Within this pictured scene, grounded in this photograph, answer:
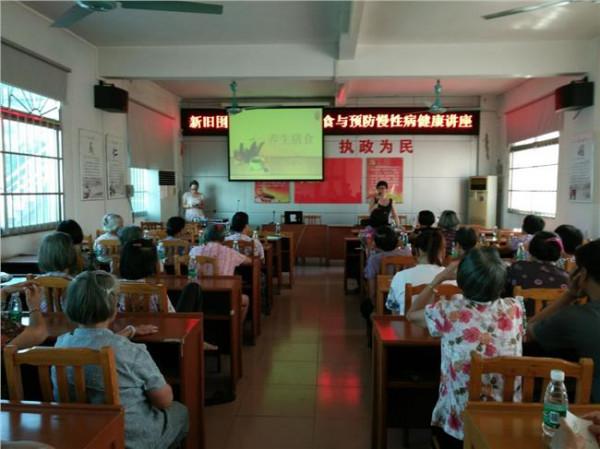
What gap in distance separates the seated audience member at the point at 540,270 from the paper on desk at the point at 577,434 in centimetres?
186

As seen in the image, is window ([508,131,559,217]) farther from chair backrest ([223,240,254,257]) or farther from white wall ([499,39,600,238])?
chair backrest ([223,240,254,257])

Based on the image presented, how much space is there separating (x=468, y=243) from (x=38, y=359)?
127 inches

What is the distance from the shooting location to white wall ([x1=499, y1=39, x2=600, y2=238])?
5922 millimetres

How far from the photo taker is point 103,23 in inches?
215

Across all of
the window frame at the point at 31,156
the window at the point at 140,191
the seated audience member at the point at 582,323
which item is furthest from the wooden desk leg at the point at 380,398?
the window at the point at 140,191

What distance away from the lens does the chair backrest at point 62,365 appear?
4.99 ft

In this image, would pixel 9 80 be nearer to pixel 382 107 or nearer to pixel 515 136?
pixel 382 107

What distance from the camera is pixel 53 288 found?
2.76m

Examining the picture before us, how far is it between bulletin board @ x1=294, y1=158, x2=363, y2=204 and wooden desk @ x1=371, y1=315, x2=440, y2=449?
7.53 metres

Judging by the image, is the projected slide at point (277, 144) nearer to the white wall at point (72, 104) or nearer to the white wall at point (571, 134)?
the white wall at point (72, 104)

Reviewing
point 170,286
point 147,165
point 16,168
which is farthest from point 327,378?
point 147,165

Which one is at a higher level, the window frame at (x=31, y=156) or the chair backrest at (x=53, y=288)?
the window frame at (x=31, y=156)

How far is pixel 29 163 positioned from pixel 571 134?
6.49 metres

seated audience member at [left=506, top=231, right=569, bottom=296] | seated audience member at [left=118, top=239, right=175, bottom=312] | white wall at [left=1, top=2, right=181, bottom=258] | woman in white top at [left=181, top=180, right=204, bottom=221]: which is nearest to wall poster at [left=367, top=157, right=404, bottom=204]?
woman in white top at [left=181, top=180, right=204, bottom=221]
